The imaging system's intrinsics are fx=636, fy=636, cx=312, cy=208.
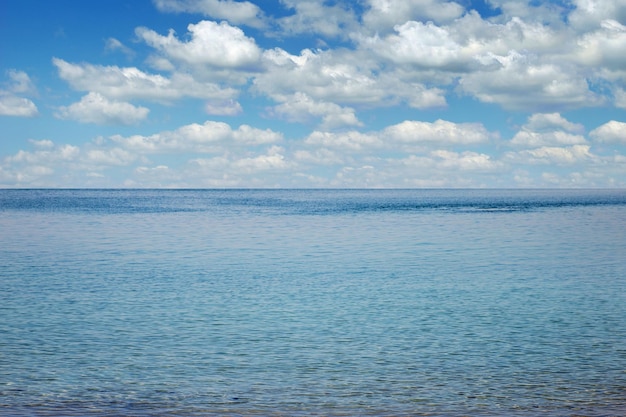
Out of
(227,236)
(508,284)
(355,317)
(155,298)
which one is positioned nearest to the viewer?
(355,317)

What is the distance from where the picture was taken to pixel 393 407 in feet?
51.2

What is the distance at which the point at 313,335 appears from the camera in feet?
77.2

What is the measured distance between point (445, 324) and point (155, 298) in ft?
47.8

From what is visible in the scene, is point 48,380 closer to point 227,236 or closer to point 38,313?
point 38,313

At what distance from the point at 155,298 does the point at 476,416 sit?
20459 millimetres

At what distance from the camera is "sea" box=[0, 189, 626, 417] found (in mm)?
16250

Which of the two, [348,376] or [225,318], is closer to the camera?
[348,376]

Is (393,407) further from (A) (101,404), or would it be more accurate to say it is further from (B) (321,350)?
(A) (101,404)

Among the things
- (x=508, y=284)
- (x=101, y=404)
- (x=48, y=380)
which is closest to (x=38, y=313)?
(x=48, y=380)

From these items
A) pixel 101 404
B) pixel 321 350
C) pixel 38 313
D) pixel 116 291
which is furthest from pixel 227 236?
pixel 101 404

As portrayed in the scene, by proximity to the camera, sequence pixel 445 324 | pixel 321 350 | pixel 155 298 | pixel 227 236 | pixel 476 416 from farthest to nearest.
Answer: pixel 227 236, pixel 155 298, pixel 445 324, pixel 321 350, pixel 476 416

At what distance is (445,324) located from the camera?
25.3 m

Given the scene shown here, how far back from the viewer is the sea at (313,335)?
16.2 m

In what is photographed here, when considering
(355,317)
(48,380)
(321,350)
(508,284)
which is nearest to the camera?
(48,380)
